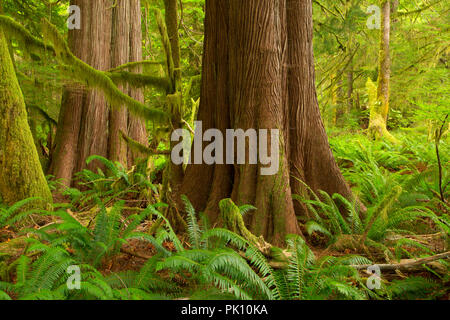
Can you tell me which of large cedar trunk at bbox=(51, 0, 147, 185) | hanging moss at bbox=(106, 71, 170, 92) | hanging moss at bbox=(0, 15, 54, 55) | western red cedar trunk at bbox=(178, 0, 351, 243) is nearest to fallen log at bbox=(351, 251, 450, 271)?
western red cedar trunk at bbox=(178, 0, 351, 243)

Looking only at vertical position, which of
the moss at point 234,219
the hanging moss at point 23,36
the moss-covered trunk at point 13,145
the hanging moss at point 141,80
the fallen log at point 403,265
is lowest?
the fallen log at point 403,265

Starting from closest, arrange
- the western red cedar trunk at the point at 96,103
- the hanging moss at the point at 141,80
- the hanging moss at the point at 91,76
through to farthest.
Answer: the hanging moss at the point at 91,76, the hanging moss at the point at 141,80, the western red cedar trunk at the point at 96,103

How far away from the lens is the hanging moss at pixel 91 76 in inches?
160

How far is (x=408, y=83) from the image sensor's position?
10.3 meters

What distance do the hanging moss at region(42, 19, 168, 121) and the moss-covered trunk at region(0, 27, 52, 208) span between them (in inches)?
25.4

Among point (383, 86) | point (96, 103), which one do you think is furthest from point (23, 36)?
point (383, 86)

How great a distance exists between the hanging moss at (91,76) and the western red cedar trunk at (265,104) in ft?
2.95

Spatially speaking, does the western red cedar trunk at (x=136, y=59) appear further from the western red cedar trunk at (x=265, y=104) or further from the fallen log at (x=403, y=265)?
the fallen log at (x=403, y=265)

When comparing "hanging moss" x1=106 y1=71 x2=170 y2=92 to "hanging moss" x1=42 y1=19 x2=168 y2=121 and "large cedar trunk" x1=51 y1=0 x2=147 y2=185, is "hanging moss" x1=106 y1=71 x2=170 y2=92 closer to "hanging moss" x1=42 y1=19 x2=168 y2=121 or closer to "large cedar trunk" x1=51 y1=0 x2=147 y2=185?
"hanging moss" x1=42 y1=19 x2=168 y2=121

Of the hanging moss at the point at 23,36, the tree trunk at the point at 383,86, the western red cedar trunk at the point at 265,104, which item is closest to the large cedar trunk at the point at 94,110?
the hanging moss at the point at 23,36

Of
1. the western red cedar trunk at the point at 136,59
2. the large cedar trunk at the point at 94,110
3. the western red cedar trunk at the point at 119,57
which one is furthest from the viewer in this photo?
the western red cedar trunk at the point at 136,59

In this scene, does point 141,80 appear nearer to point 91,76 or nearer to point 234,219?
point 91,76

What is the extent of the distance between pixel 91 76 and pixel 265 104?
8.61ft
